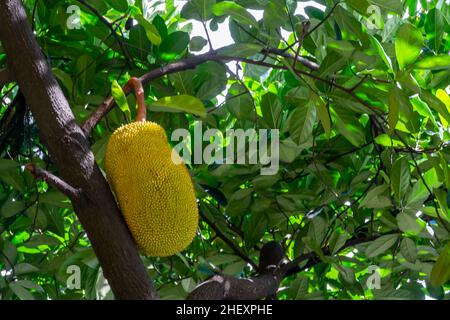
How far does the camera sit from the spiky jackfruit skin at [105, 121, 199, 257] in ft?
2.46

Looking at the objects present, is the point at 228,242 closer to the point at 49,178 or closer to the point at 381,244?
the point at 381,244

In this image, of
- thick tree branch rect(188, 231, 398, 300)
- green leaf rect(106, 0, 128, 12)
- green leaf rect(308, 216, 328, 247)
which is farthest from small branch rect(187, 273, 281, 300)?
green leaf rect(106, 0, 128, 12)

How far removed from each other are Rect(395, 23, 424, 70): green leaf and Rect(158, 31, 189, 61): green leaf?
0.33 metres

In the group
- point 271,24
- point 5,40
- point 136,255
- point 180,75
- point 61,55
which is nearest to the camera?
point 136,255

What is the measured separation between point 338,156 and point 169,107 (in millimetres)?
347

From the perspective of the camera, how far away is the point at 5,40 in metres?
0.82

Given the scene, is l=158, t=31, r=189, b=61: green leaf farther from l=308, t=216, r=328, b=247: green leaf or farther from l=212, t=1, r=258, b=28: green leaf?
l=308, t=216, r=328, b=247: green leaf

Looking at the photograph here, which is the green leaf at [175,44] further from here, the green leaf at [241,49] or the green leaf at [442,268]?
the green leaf at [442,268]

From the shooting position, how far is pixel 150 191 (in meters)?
0.76

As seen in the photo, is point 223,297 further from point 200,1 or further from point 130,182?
point 200,1

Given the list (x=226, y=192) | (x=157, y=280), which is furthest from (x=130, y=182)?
(x=157, y=280)

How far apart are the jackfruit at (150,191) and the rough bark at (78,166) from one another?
0.02 m

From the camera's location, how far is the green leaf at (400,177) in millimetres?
964

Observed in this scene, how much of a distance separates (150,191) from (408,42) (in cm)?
34
